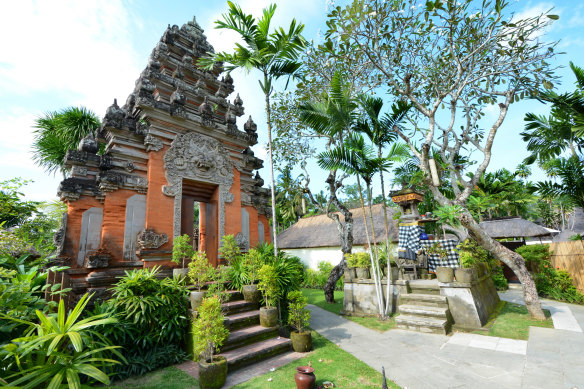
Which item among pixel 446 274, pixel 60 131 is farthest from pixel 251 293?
pixel 60 131

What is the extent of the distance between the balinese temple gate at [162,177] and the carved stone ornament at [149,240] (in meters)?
0.02

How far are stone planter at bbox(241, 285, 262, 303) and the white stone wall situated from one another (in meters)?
12.0

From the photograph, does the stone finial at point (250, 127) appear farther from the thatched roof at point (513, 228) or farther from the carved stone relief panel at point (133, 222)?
the thatched roof at point (513, 228)

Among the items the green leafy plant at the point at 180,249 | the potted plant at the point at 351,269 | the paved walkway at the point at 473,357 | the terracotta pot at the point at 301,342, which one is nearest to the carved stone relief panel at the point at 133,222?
the green leafy plant at the point at 180,249

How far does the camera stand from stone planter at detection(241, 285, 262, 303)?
5.92 metres

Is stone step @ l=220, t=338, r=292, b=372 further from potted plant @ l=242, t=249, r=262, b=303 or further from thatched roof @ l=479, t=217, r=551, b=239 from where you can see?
thatched roof @ l=479, t=217, r=551, b=239

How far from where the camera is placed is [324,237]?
62.6ft

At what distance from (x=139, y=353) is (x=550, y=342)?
808 cm

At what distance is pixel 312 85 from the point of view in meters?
10.3

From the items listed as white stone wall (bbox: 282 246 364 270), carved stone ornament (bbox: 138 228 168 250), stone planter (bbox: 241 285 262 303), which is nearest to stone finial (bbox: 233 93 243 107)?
carved stone ornament (bbox: 138 228 168 250)

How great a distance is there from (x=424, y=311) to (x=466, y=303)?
1.03 metres

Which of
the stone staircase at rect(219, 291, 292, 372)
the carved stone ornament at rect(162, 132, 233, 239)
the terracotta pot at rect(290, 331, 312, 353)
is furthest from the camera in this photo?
the carved stone ornament at rect(162, 132, 233, 239)

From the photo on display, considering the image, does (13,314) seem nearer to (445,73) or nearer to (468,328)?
(468,328)

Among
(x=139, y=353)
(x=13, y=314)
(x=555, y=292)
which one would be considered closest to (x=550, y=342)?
(x=555, y=292)
